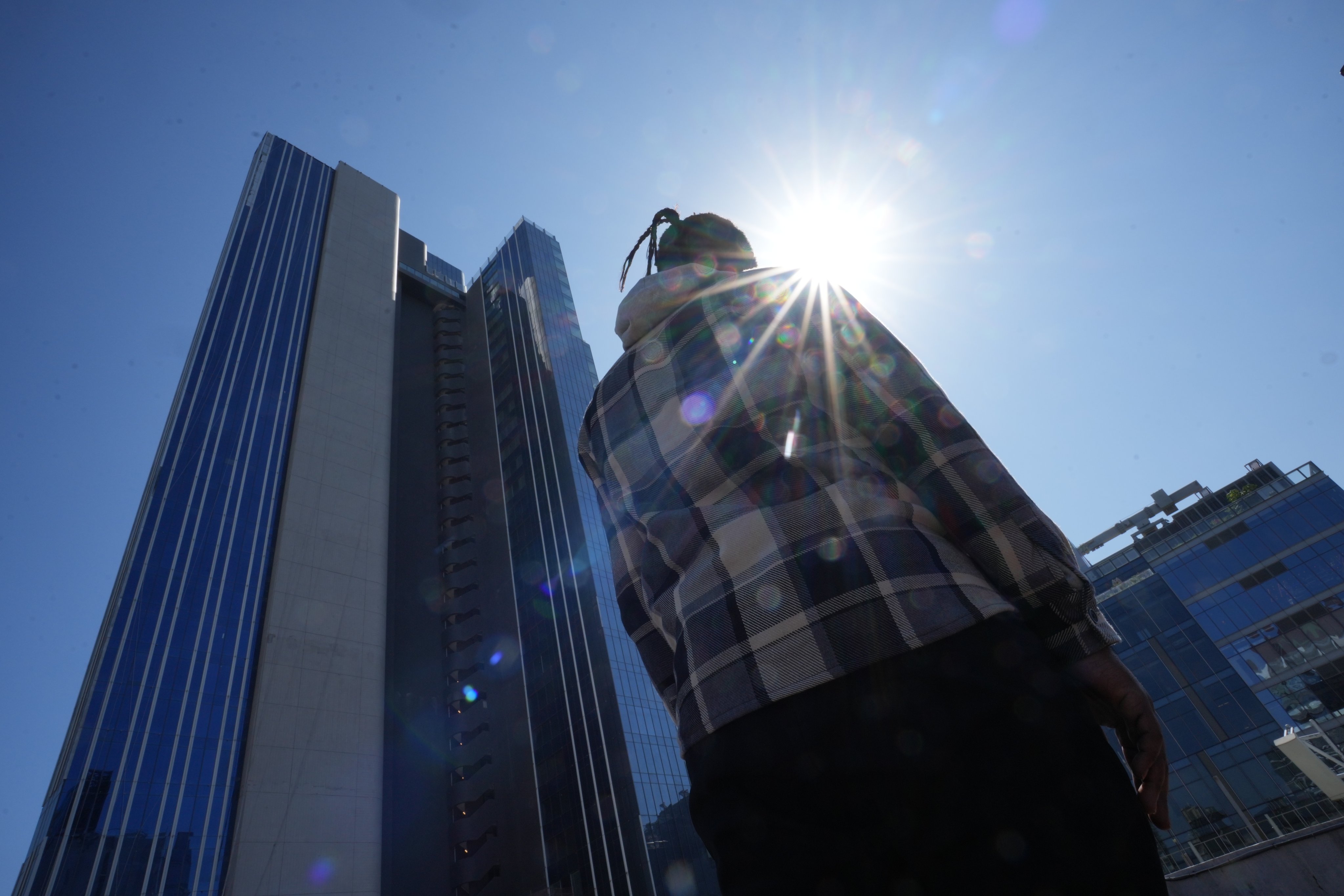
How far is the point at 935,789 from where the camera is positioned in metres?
0.78

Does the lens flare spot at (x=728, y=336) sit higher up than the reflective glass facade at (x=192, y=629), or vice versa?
the reflective glass facade at (x=192, y=629)

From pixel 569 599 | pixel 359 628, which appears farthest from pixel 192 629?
pixel 569 599

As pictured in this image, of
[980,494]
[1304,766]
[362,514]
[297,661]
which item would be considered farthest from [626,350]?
[362,514]

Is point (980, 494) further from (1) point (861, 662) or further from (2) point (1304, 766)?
(2) point (1304, 766)

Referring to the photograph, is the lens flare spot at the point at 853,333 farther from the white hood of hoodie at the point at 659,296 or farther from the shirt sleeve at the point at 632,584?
the shirt sleeve at the point at 632,584

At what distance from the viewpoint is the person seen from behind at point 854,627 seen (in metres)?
0.76

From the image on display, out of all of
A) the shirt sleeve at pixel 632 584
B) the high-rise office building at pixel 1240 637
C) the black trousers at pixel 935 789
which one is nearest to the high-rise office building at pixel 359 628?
the high-rise office building at pixel 1240 637

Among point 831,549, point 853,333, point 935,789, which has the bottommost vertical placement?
point 935,789

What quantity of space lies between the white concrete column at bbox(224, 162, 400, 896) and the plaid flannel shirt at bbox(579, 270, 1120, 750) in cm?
2741

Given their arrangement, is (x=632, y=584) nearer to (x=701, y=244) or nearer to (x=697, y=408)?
(x=697, y=408)

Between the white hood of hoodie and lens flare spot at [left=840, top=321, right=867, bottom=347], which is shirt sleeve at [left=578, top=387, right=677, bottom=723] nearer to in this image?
the white hood of hoodie

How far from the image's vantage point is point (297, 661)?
83.8 ft

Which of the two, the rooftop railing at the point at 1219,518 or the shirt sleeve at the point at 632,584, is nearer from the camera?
the shirt sleeve at the point at 632,584

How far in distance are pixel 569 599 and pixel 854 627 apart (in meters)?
39.1
